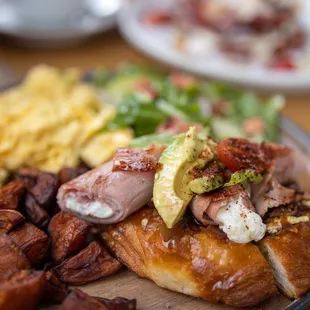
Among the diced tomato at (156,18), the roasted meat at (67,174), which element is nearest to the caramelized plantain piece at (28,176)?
the roasted meat at (67,174)

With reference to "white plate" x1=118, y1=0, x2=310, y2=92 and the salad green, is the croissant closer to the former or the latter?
the salad green

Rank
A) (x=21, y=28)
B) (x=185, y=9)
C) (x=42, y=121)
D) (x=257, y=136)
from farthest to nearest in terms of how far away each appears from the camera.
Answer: (x=185, y=9) < (x=21, y=28) < (x=257, y=136) < (x=42, y=121)

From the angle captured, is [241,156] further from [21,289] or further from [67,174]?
[21,289]

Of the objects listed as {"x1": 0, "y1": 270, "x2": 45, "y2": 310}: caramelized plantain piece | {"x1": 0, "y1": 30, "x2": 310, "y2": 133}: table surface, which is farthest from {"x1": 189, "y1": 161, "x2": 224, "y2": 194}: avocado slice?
{"x1": 0, "y1": 30, "x2": 310, "y2": 133}: table surface

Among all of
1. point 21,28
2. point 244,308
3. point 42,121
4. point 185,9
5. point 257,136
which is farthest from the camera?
point 185,9

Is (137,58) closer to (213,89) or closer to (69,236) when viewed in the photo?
(213,89)

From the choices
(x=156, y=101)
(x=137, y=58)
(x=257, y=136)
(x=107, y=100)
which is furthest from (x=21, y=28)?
(x=257, y=136)
